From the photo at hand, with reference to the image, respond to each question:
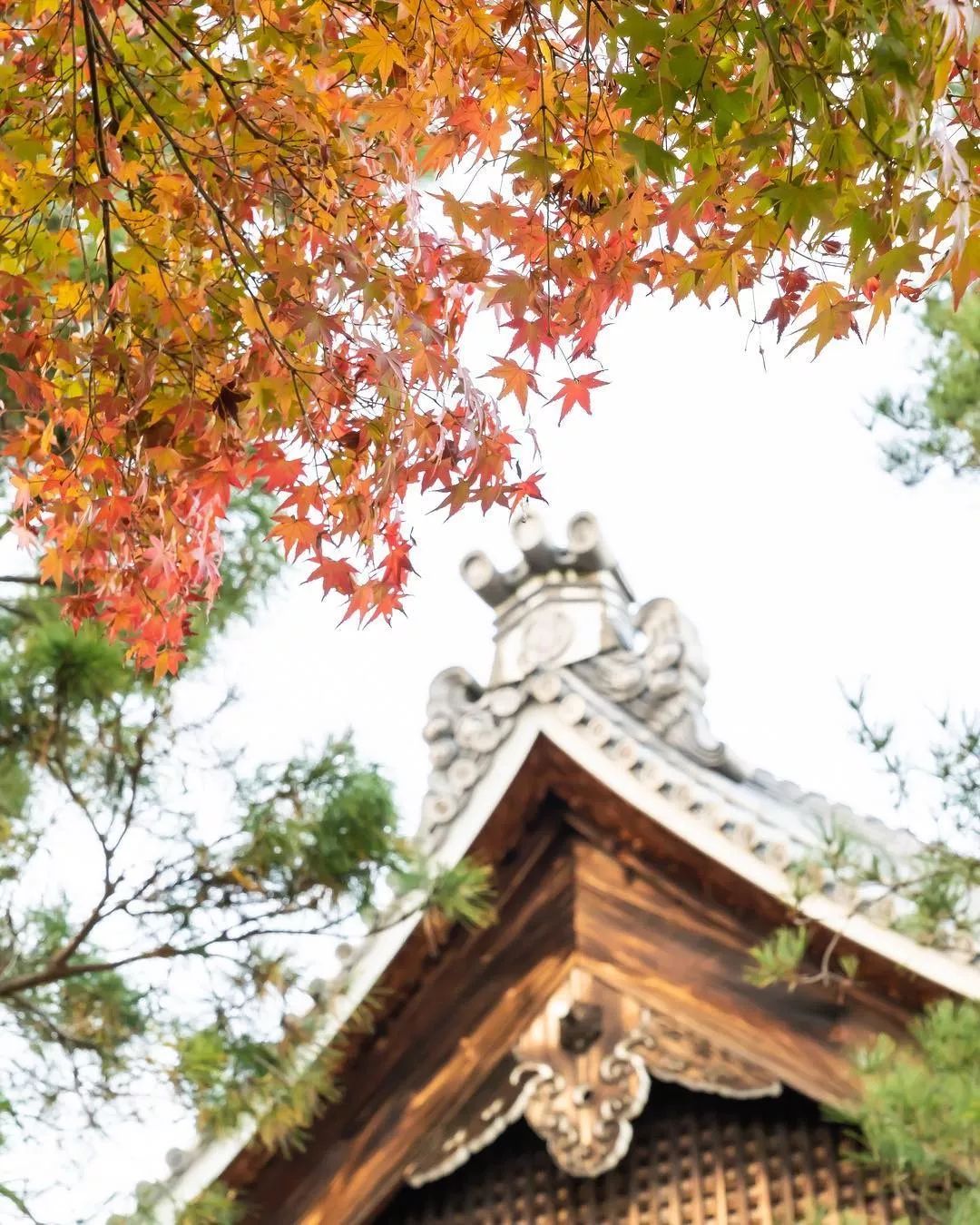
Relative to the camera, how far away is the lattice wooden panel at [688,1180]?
4.31 meters

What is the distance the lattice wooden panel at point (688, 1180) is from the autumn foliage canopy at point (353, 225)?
9.14ft

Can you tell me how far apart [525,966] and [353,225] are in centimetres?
329

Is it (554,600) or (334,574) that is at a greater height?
(554,600)

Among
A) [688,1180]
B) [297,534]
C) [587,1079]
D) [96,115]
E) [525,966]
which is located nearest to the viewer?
[96,115]

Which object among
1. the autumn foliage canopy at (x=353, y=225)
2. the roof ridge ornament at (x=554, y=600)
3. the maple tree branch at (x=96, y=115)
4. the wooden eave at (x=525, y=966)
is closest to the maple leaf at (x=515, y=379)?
the autumn foliage canopy at (x=353, y=225)

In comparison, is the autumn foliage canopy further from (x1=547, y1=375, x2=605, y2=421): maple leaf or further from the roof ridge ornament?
the roof ridge ornament

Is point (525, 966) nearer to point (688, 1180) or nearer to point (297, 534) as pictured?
point (688, 1180)

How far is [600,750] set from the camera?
498cm

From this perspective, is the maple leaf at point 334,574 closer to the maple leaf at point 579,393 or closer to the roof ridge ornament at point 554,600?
the maple leaf at point 579,393

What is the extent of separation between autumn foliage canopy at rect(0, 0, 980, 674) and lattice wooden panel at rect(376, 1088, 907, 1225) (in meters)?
2.79

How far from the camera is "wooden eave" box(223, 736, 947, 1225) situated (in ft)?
15.3

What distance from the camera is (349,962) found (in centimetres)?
494

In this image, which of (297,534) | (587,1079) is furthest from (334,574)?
(587,1079)

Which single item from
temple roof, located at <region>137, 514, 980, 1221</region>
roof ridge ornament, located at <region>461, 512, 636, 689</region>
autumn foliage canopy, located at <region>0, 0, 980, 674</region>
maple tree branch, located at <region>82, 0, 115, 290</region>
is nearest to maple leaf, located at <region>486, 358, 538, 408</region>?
autumn foliage canopy, located at <region>0, 0, 980, 674</region>
